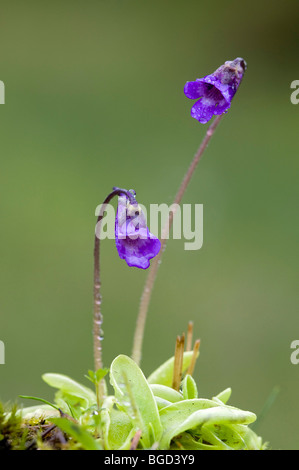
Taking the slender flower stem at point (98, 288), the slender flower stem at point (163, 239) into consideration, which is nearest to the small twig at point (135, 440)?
the slender flower stem at point (98, 288)

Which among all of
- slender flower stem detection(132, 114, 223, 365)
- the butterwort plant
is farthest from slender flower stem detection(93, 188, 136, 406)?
slender flower stem detection(132, 114, 223, 365)

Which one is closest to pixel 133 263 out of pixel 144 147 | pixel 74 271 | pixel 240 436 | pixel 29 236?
pixel 240 436

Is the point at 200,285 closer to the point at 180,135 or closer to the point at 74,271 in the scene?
the point at 74,271

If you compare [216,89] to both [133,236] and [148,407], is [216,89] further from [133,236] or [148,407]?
[148,407]

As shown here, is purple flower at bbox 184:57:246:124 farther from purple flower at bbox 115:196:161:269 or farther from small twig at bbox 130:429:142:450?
small twig at bbox 130:429:142:450

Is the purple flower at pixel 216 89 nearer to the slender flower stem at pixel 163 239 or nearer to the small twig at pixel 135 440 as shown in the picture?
the slender flower stem at pixel 163 239

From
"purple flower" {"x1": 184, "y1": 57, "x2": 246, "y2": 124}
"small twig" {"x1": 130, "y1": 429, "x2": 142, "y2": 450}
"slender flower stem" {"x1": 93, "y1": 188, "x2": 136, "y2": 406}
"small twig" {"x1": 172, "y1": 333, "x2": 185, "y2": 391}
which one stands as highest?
"purple flower" {"x1": 184, "y1": 57, "x2": 246, "y2": 124}
